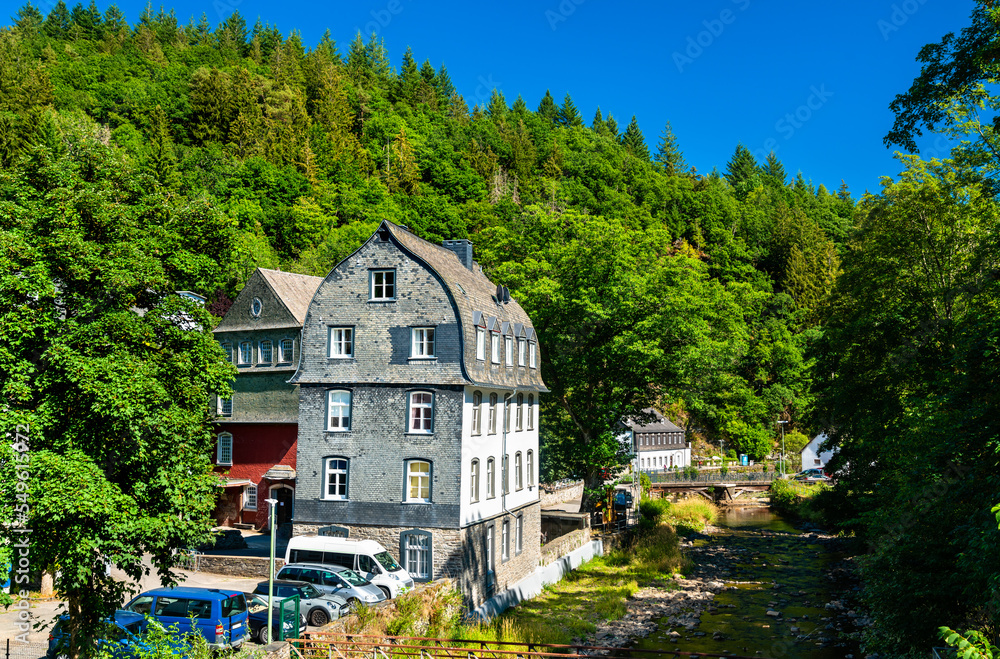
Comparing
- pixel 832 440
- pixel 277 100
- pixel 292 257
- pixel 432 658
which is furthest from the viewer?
pixel 277 100

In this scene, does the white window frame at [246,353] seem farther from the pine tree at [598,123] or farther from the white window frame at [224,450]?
the pine tree at [598,123]

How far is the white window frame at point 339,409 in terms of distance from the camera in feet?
97.7

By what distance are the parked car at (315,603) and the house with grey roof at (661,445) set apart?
5601cm

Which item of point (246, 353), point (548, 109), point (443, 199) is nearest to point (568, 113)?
point (548, 109)

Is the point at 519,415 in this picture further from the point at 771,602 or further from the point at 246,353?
the point at 246,353

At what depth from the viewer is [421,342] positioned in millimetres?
29391

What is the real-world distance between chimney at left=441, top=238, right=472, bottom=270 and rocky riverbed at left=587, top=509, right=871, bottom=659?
16772mm

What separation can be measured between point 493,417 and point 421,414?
4097 mm

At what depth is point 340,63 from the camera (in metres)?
137

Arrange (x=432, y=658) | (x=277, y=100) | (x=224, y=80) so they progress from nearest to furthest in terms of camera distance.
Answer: (x=432, y=658)
(x=224, y=80)
(x=277, y=100)

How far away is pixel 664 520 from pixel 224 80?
7907 centimetres

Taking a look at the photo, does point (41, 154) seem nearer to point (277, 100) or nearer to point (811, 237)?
point (277, 100)

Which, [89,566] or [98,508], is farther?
[89,566]

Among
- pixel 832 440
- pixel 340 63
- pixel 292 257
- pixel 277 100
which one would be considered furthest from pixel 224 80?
pixel 832 440
